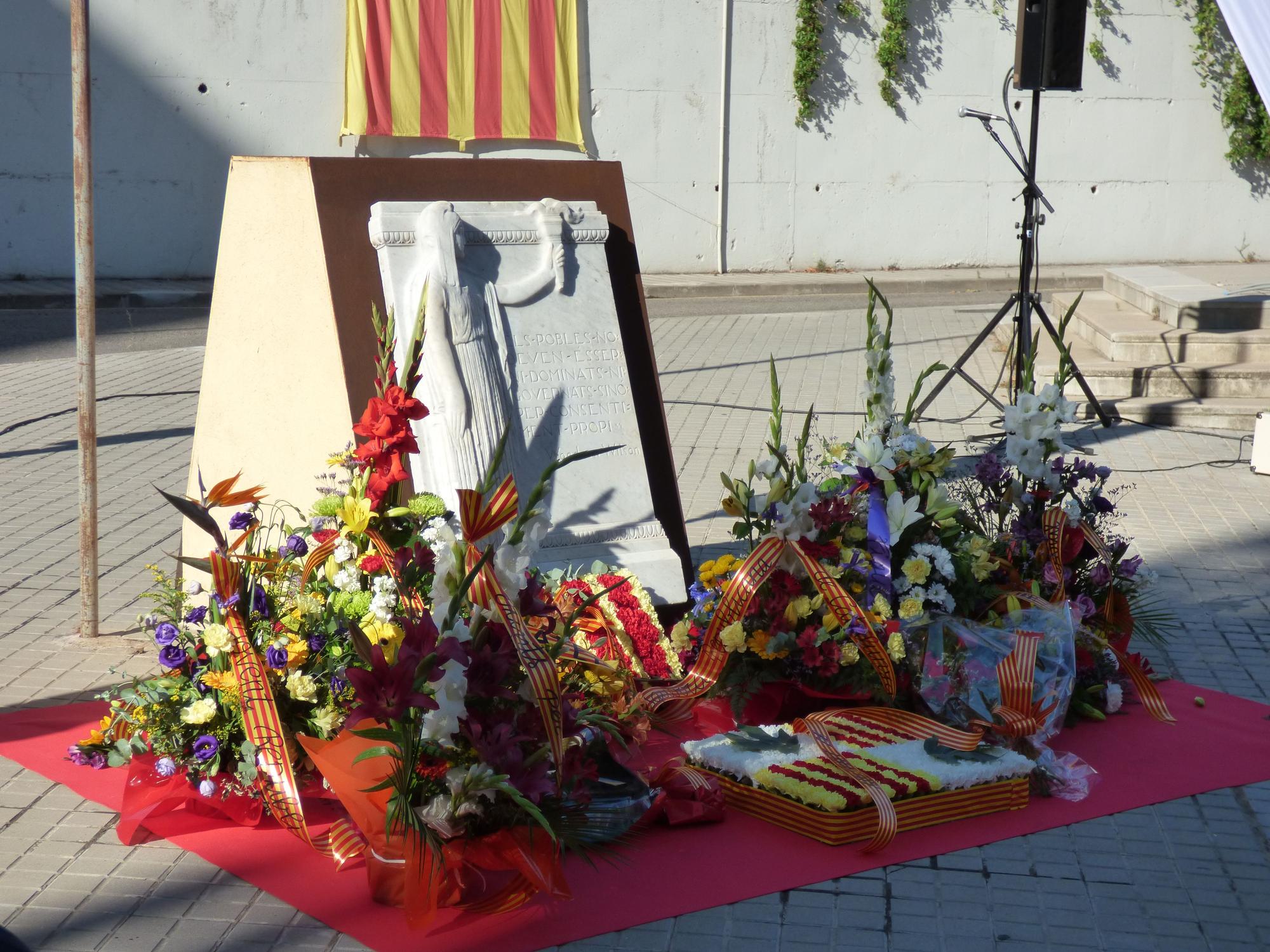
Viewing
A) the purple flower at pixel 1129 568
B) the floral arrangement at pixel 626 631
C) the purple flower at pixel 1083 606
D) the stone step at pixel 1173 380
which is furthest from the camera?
the stone step at pixel 1173 380

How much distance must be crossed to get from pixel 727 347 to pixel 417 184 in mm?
7566

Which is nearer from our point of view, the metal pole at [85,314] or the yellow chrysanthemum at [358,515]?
the yellow chrysanthemum at [358,515]

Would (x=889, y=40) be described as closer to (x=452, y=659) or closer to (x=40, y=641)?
(x=40, y=641)

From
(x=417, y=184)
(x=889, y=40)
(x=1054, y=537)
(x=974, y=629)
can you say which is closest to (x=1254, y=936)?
(x=974, y=629)

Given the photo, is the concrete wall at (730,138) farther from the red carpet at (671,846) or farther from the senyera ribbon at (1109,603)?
the senyera ribbon at (1109,603)

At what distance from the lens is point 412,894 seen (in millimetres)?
3043

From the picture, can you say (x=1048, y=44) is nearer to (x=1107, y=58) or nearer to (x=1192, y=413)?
(x=1192, y=413)

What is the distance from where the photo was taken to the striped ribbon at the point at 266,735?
341 centimetres

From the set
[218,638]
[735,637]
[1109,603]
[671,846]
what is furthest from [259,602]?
[1109,603]

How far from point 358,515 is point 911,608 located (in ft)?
5.56

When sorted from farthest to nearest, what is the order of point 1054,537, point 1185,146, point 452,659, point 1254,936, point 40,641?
point 1185,146 → point 40,641 → point 1054,537 → point 1254,936 → point 452,659

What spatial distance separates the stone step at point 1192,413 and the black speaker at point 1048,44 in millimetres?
2145

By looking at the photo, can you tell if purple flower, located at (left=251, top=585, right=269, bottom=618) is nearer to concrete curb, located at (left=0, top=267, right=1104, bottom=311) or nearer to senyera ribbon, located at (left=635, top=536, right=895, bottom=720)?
senyera ribbon, located at (left=635, top=536, right=895, bottom=720)

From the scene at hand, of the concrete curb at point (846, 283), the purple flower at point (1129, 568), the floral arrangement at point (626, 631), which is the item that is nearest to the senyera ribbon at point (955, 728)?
the floral arrangement at point (626, 631)
